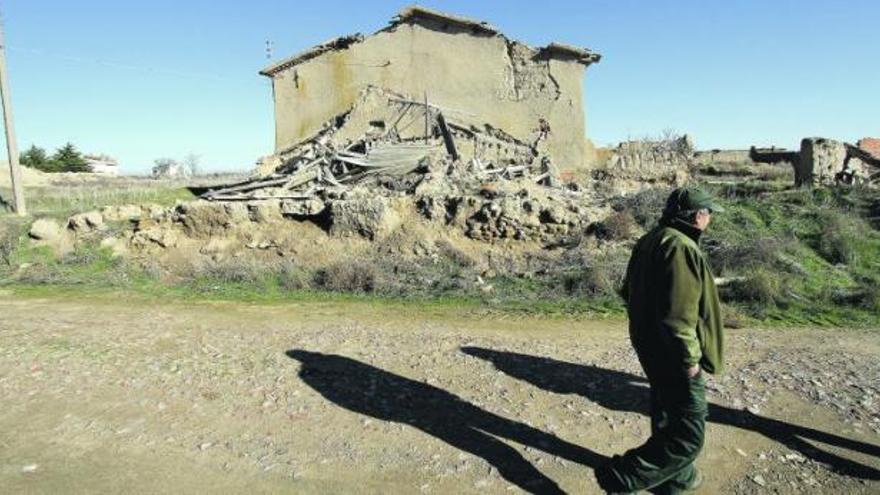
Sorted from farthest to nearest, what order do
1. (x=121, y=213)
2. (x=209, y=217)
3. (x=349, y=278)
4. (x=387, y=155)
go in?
(x=387, y=155) < (x=121, y=213) < (x=209, y=217) < (x=349, y=278)

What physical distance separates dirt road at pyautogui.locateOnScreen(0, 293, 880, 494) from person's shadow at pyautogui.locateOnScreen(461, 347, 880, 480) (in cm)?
2

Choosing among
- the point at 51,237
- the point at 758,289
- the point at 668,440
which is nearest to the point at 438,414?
the point at 668,440

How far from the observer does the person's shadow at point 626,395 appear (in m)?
4.48

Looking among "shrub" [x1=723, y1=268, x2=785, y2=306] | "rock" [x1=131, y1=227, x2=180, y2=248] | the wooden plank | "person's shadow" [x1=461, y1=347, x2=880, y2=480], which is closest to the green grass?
"shrub" [x1=723, y1=268, x2=785, y2=306]

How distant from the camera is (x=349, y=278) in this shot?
10.3 meters

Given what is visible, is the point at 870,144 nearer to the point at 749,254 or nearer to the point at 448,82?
the point at 448,82

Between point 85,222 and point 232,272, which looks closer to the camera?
point 232,272

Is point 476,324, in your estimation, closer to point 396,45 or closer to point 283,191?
point 283,191

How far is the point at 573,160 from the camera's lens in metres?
19.3

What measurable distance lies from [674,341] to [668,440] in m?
0.62

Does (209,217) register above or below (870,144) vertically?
below

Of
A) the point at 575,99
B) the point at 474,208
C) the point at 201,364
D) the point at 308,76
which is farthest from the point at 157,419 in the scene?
the point at 575,99

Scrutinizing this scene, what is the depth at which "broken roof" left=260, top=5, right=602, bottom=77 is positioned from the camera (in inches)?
727

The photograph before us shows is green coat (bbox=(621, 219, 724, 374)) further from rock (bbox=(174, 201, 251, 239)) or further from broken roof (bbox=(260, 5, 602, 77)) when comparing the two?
broken roof (bbox=(260, 5, 602, 77))
